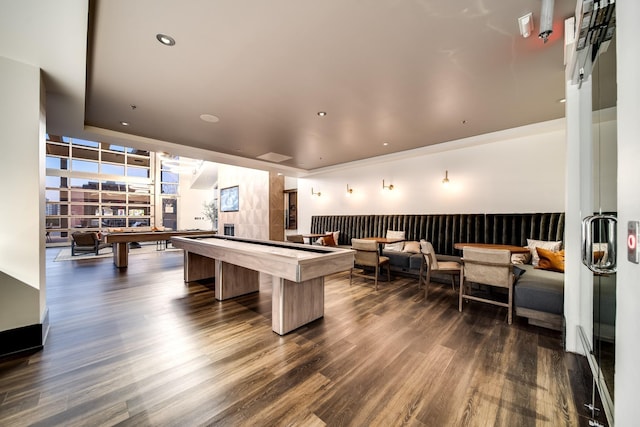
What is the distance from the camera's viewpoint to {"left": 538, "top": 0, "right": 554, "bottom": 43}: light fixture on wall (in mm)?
1658

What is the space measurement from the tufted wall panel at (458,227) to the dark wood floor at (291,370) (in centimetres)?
163

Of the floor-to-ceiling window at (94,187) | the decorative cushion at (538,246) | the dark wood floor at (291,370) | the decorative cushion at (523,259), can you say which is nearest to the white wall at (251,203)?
the floor-to-ceiling window at (94,187)

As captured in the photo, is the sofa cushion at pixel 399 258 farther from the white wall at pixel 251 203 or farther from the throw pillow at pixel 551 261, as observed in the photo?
the white wall at pixel 251 203

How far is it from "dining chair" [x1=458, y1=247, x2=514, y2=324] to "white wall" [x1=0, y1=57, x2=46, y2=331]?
4733 mm

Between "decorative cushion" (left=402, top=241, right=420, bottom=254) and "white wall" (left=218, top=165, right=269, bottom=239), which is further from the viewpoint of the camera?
"white wall" (left=218, top=165, right=269, bottom=239)

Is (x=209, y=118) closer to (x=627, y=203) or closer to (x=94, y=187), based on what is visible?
(x=627, y=203)

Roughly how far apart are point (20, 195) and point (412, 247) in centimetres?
554

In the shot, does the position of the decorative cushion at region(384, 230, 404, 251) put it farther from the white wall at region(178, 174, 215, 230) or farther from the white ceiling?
the white wall at region(178, 174, 215, 230)

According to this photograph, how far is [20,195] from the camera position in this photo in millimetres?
2256

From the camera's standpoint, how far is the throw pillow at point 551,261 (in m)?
3.14

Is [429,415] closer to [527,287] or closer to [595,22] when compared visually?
[527,287]

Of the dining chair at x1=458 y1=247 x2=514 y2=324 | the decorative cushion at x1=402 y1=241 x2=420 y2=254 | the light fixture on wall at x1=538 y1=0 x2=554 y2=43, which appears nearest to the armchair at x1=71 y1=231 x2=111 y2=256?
the decorative cushion at x1=402 y1=241 x2=420 y2=254

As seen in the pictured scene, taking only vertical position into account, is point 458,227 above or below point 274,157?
below

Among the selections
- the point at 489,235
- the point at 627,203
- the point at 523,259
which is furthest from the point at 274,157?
the point at 627,203
